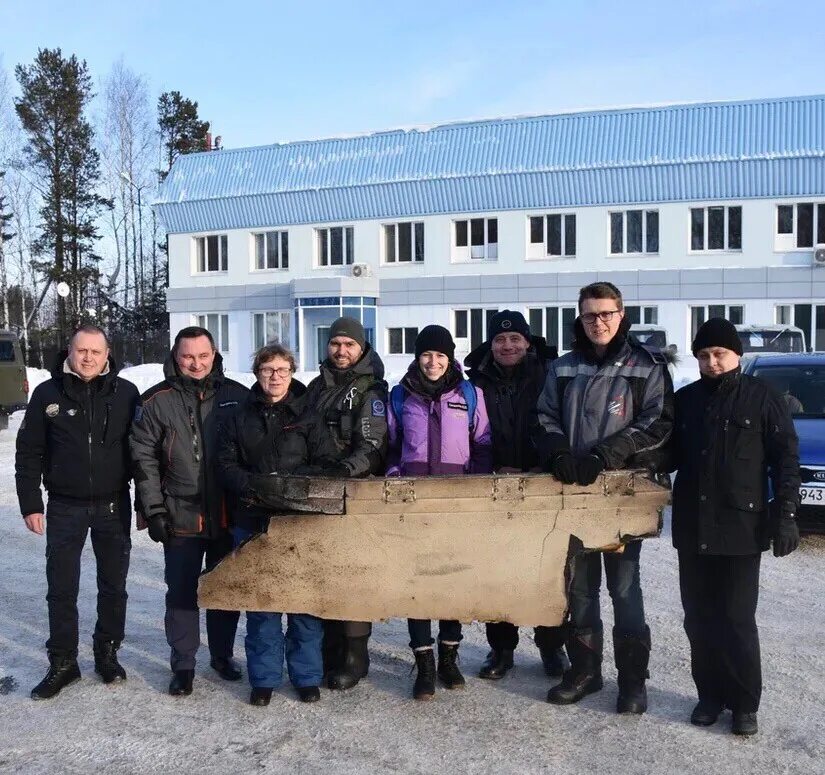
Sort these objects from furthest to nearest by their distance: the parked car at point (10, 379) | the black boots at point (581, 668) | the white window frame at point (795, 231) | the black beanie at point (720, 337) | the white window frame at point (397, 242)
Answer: the white window frame at point (397, 242) → the white window frame at point (795, 231) → the parked car at point (10, 379) → the black boots at point (581, 668) → the black beanie at point (720, 337)

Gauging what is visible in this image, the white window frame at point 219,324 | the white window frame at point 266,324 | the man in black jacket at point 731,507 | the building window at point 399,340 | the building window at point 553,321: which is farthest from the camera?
the white window frame at point 219,324

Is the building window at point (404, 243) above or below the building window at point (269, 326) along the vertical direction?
above

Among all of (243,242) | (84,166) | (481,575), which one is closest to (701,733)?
(481,575)

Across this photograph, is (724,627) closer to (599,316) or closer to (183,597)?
(599,316)

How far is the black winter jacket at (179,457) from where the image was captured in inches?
188

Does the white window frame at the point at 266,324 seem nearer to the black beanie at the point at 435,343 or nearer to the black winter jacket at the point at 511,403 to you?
the black winter jacket at the point at 511,403

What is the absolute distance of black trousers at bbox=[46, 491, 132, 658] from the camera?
4.84 m

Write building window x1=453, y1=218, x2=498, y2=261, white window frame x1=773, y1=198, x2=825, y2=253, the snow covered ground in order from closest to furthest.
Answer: the snow covered ground
white window frame x1=773, y1=198, x2=825, y2=253
building window x1=453, y1=218, x2=498, y2=261

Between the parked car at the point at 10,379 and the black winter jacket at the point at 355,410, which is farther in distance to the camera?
the parked car at the point at 10,379

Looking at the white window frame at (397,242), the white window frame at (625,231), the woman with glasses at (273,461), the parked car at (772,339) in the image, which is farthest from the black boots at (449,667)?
the white window frame at (397,242)

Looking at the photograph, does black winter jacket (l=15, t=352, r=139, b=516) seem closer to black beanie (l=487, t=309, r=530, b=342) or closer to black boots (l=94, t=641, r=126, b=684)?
black boots (l=94, t=641, r=126, b=684)

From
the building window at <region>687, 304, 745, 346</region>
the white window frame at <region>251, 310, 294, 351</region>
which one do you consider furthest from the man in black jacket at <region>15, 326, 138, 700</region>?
the white window frame at <region>251, 310, 294, 351</region>

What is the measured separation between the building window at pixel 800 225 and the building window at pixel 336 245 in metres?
13.8

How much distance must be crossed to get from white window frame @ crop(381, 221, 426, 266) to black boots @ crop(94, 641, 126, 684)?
27091 mm
